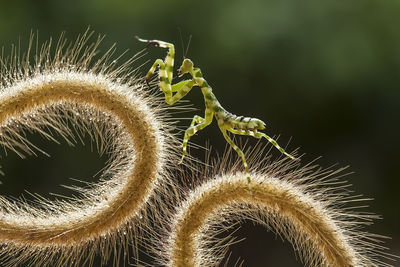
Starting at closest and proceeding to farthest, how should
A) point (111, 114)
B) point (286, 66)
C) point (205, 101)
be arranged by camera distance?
point (111, 114) < point (205, 101) < point (286, 66)

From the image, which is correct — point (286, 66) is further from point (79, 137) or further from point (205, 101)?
point (79, 137)

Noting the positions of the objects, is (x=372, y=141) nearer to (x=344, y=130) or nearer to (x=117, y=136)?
(x=344, y=130)

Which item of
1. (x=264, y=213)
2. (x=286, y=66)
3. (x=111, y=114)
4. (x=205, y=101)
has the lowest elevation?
(x=264, y=213)

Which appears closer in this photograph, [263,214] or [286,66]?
[263,214]

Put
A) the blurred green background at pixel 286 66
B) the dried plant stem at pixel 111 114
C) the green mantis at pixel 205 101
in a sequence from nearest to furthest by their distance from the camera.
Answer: the dried plant stem at pixel 111 114
the green mantis at pixel 205 101
the blurred green background at pixel 286 66

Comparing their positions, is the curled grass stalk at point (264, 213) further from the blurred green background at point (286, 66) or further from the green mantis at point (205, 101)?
the blurred green background at point (286, 66)

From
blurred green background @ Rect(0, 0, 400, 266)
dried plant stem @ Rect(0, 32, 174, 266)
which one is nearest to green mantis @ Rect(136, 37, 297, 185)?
dried plant stem @ Rect(0, 32, 174, 266)

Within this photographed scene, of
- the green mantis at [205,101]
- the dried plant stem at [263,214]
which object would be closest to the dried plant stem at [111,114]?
the dried plant stem at [263,214]

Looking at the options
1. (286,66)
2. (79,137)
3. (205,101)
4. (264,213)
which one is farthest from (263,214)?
(286,66)

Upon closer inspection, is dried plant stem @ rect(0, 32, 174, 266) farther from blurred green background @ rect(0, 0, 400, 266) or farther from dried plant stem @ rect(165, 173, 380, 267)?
blurred green background @ rect(0, 0, 400, 266)

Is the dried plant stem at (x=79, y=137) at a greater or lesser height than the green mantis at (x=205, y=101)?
lesser
